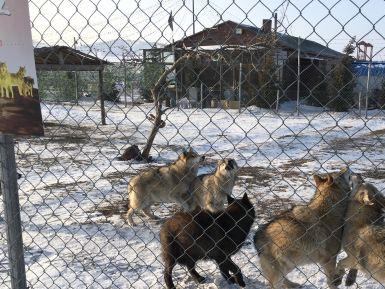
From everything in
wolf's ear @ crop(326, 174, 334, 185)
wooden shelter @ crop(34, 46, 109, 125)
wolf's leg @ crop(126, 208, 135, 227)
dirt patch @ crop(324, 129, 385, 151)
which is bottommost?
dirt patch @ crop(324, 129, 385, 151)

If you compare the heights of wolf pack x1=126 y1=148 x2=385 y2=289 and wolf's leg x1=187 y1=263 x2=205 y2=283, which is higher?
wolf pack x1=126 y1=148 x2=385 y2=289

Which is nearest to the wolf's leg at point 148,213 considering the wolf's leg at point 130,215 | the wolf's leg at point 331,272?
the wolf's leg at point 130,215

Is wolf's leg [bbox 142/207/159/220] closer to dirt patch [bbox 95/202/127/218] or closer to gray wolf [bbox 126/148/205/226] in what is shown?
gray wolf [bbox 126/148/205/226]

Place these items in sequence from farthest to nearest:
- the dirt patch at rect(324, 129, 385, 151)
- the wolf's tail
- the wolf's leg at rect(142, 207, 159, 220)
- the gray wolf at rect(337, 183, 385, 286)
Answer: the dirt patch at rect(324, 129, 385, 151) < the wolf's leg at rect(142, 207, 159, 220) < the wolf's tail < the gray wolf at rect(337, 183, 385, 286)

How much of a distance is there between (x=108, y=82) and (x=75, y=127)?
515 centimetres

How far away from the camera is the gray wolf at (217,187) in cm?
625

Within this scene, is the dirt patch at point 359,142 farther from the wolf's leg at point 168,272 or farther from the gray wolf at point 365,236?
the wolf's leg at point 168,272

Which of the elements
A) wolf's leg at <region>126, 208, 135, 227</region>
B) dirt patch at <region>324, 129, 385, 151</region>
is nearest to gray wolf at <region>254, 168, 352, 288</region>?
wolf's leg at <region>126, 208, 135, 227</region>

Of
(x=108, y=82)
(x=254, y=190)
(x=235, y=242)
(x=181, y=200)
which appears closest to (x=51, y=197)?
(x=181, y=200)

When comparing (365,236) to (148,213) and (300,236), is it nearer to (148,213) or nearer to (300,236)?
(300,236)

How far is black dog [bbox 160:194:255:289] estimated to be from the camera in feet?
13.4

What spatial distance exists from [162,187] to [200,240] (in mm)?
2498

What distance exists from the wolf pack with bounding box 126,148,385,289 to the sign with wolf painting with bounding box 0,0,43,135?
181 cm

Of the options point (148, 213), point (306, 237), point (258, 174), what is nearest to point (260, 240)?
point (306, 237)
